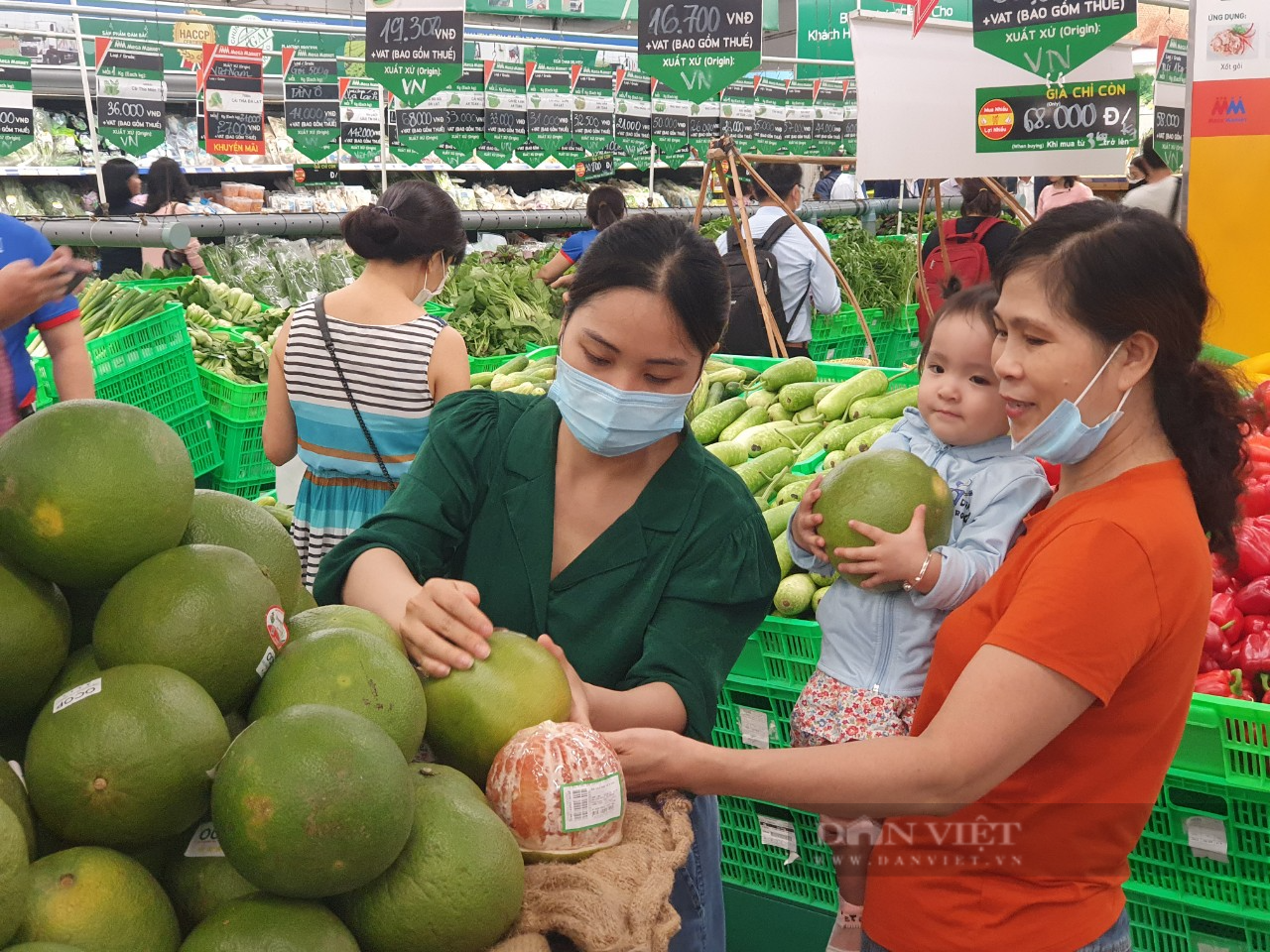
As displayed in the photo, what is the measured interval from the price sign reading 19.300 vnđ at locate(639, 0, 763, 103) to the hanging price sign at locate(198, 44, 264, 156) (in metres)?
3.55

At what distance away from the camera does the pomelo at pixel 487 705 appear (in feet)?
4.79

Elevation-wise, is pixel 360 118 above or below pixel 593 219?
above

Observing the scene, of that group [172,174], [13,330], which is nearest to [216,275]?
[172,174]

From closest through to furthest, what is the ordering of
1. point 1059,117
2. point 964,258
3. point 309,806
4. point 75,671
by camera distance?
point 309,806, point 75,671, point 1059,117, point 964,258

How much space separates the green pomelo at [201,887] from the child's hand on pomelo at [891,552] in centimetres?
135

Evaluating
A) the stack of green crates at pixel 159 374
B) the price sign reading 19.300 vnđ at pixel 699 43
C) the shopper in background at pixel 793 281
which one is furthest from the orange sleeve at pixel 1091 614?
the price sign reading 19.300 vnđ at pixel 699 43

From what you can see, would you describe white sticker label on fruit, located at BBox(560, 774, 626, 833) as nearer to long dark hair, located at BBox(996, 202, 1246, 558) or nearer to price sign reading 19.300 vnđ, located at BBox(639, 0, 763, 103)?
long dark hair, located at BBox(996, 202, 1246, 558)

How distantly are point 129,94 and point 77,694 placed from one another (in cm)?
873

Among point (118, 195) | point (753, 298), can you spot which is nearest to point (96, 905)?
point (753, 298)

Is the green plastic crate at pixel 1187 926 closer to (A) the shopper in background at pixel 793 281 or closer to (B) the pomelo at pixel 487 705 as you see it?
(B) the pomelo at pixel 487 705

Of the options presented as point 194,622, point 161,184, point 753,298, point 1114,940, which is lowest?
point 1114,940

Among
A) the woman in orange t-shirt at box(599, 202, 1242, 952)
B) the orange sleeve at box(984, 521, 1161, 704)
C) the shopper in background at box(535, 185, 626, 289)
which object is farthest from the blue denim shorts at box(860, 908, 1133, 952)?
the shopper in background at box(535, 185, 626, 289)

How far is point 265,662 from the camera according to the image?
4.47 feet

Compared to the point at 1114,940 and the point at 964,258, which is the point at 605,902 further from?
the point at 964,258
